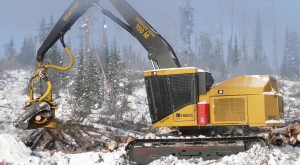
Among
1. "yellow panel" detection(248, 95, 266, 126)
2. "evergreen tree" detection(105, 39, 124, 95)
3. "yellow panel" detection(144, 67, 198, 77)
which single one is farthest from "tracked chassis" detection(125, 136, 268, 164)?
"evergreen tree" detection(105, 39, 124, 95)

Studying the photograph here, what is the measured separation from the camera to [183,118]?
10.2 meters

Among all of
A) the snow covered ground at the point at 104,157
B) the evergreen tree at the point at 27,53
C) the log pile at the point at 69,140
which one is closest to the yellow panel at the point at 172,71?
the snow covered ground at the point at 104,157

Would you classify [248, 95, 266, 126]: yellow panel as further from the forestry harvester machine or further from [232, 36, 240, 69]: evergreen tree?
[232, 36, 240, 69]: evergreen tree

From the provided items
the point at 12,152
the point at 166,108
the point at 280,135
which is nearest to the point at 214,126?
the point at 166,108

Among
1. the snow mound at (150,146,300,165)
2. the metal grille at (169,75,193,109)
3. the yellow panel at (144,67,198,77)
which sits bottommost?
the snow mound at (150,146,300,165)

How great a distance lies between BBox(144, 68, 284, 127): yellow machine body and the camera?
387 inches

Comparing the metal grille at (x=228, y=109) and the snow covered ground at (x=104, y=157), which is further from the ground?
the metal grille at (x=228, y=109)

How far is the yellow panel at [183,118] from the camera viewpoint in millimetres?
10070

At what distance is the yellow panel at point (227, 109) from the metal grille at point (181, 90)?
0.59 meters

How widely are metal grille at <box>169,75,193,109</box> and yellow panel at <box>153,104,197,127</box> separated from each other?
0.15 metres

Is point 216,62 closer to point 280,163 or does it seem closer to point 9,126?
point 9,126

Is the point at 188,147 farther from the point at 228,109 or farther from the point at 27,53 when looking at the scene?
the point at 27,53

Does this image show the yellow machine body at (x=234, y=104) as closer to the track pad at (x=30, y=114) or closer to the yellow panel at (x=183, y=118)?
the yellow panel at (x=183, y=118)

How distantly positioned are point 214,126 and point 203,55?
103193 millimetres
